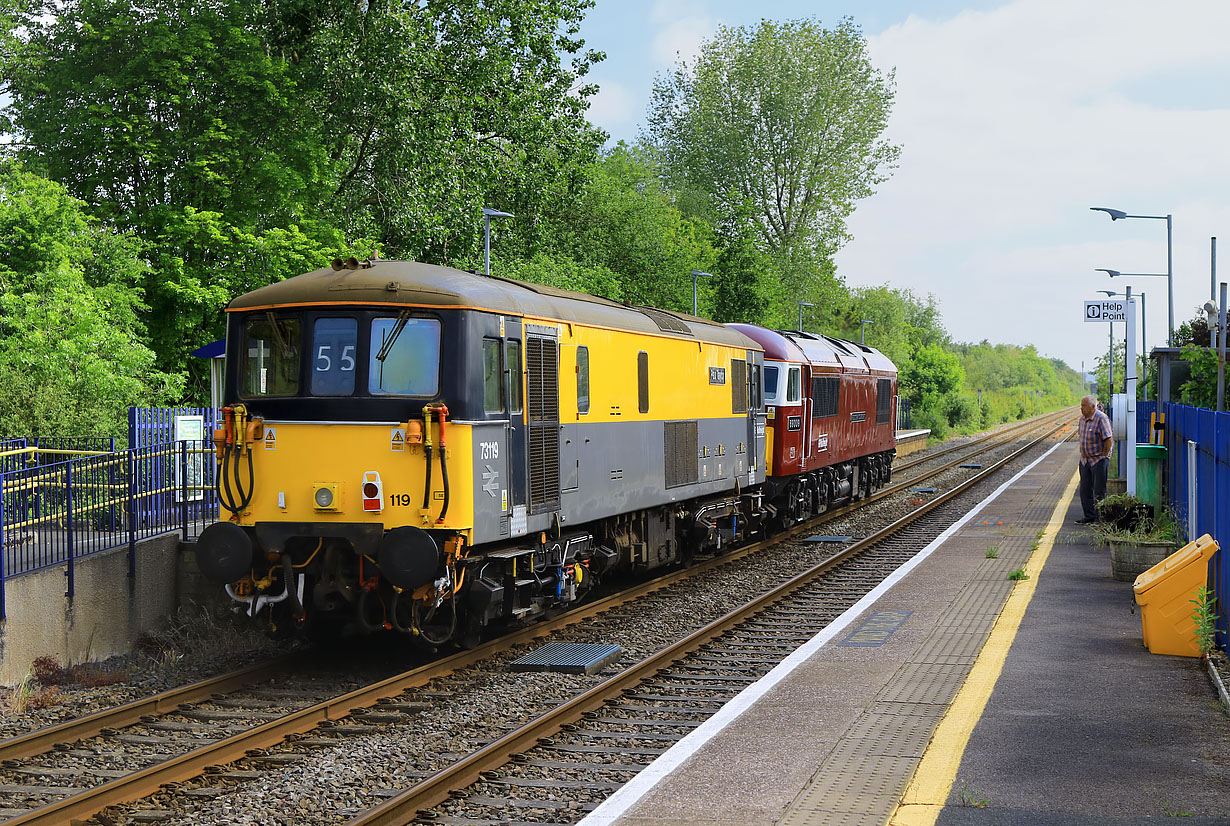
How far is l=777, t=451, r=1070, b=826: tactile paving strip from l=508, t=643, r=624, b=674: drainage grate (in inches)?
107

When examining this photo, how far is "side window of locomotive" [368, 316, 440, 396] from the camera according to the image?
10.3 m

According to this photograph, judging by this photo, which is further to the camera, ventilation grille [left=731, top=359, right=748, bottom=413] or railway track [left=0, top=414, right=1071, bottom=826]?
ventilation grille [left=731, top=359, right=748, bottom=413]

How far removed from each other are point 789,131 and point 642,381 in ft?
144

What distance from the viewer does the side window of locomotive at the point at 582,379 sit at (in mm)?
12500

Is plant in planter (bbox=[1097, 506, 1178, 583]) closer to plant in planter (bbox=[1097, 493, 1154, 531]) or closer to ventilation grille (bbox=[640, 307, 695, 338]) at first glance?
plant in planter (bbox=[1097, 493, 1154, 531])

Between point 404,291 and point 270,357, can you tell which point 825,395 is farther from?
point 270,357

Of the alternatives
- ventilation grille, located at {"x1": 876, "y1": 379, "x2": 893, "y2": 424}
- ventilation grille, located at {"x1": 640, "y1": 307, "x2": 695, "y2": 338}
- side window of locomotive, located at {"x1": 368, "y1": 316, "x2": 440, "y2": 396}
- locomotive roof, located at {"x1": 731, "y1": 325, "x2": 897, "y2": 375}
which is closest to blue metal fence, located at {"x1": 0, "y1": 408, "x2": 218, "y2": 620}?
side window of locomotive, located at {"x1": 368, "y1": 316, "x2": 440, "y2": 396}

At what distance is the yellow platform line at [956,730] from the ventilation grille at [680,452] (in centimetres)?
454

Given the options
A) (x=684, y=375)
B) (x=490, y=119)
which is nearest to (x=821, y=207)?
(x=490, y=119)

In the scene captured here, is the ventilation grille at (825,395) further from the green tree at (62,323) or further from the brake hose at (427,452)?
the brake hose at (427,452)

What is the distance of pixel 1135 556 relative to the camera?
13656mm

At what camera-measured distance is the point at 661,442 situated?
49.9 feet

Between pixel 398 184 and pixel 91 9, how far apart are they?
25.5 feet

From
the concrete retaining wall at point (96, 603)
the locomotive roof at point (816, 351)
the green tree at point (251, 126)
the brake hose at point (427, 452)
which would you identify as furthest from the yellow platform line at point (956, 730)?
the green tree at point (251, 126)
